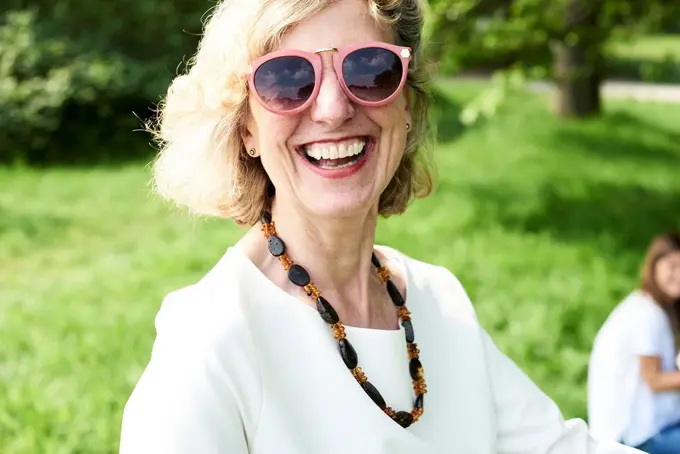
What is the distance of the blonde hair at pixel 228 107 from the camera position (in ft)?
5.62

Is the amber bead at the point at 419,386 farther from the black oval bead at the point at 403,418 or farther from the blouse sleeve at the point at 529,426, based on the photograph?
the blouse sleeve at the point at 529,426

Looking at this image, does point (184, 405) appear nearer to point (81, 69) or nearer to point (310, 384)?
point (310, 384)

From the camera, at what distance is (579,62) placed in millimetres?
11766

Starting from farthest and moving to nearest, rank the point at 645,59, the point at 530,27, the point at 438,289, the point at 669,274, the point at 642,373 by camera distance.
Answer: the point at 645,59 → the point at 530,27 → the point at 669,274 → the point at 642,373 → the point at 438,289

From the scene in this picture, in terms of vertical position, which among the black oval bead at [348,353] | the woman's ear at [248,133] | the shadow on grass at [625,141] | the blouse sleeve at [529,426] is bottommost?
the blouse sleeve at [529,426]

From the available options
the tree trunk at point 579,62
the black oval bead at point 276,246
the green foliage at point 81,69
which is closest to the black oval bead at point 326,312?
the black oval bead at point 276,246

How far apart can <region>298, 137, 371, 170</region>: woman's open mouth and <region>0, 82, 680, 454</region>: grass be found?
96cm

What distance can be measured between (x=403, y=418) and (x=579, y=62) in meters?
10.7

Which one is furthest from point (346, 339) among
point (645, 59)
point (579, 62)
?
point (645, 59)

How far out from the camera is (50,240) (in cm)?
766

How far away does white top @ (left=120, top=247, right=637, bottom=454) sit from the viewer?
146 cm

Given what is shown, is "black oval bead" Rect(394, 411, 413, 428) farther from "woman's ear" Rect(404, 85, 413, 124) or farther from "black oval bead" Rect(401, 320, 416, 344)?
"woman's ear" Rect(404, 85, 413, 124)

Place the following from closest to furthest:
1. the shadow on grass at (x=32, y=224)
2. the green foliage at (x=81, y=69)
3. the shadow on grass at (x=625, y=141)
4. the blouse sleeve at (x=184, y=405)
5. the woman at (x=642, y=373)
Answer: the blouse sleeve at (x=184, y=405)
the woman at (x=642, y=373)
the shadow on grass at (x=32, y=224)
the shadow on grass at (x=625, y=141)
the green foliage at (x=81, y=69)

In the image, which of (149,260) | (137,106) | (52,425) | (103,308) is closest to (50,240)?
(149,260)
